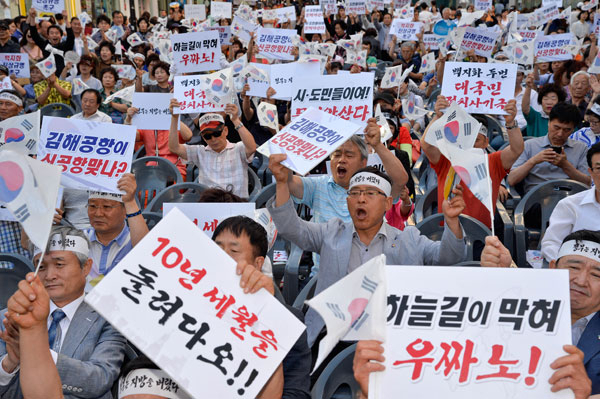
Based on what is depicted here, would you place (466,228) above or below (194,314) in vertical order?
below

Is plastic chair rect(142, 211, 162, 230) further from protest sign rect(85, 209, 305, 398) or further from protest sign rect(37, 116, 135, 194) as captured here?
protest sign rect(85, 209, 305, 398)

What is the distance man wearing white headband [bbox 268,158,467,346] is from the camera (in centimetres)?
364

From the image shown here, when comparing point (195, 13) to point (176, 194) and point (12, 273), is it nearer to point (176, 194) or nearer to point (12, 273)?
point (176, 194)

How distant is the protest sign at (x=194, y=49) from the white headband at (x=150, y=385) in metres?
6.33

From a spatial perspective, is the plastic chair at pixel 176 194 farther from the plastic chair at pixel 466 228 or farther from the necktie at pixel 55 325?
the necktie at pixel 55 325

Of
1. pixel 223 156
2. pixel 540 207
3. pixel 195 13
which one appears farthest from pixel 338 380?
pixel 195 13

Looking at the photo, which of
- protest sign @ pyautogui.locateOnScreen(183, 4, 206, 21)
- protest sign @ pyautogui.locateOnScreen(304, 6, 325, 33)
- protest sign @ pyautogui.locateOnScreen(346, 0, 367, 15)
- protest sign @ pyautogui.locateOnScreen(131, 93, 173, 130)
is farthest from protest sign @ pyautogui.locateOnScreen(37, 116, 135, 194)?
protest sign @ pyautogui.locateOnScreen(346, 0, 367, 15)

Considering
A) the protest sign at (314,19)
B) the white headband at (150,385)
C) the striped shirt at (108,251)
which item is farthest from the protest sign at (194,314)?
the protest sign at (314,19)

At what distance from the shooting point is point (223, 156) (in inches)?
243

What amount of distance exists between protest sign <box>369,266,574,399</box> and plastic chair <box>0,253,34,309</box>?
268 centimetres

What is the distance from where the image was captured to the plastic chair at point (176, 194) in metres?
5.46

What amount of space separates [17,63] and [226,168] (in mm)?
5743

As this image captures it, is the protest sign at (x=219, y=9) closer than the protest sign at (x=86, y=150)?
No

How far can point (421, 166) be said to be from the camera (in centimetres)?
706
